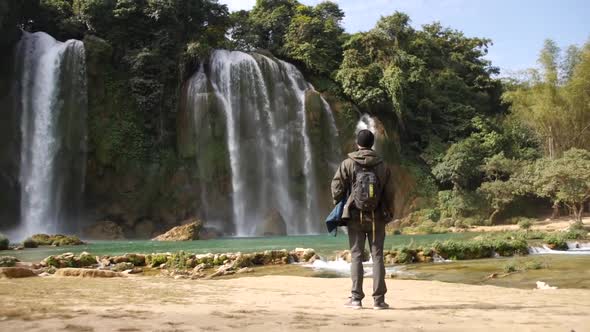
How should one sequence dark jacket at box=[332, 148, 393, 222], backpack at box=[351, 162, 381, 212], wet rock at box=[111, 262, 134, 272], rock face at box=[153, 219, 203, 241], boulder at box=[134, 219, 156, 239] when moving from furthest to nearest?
boulder at box=[134, 219, 156, 239] → rock face at box=[153, 219, 203, 241] → wet rock at box=[111, 262, 134, 272] → dark jacket at box=[332, 148, 393, 222] → backpack at box=[351, 162, 381, 212]

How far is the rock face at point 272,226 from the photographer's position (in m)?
27.7

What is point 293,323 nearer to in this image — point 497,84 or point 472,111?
point 472,111

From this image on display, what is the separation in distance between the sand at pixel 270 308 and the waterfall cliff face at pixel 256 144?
23.1 metres

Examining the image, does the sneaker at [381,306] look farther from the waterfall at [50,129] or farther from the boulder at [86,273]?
the waterfall at [50,129]

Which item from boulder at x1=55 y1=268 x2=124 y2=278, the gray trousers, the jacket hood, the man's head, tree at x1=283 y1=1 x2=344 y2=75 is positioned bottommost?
boulder at x1=55 y1=268 x2=124 y2=278

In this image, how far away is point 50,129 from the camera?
27.6 metres

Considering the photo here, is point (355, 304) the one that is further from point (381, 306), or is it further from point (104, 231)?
point (104, 231)

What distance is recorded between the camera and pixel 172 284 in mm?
6570

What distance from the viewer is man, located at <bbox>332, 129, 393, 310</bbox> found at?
15.6ft

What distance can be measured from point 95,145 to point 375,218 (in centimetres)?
2649

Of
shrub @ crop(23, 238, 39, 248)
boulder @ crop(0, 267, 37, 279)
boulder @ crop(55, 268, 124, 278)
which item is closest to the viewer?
boulder @ crop(0, 267, 37, 279)

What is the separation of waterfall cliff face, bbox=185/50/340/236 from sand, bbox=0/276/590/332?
908 inches

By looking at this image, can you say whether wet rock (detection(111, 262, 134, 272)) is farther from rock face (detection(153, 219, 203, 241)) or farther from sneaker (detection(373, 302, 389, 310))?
rock face (detection(153, 219, 203, 241))

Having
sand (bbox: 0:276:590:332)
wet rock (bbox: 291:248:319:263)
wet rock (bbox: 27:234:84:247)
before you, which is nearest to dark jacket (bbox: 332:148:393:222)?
sand (bbox: 0:276:590:332)
